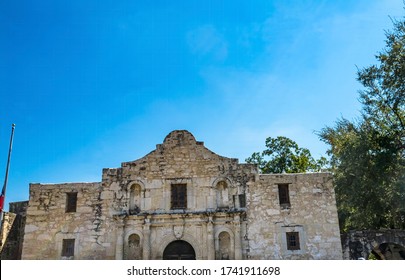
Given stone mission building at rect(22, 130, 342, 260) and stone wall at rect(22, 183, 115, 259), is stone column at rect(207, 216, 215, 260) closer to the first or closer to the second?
stone mission building at rect(22, 130, 342, 260)

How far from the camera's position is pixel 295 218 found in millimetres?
16375

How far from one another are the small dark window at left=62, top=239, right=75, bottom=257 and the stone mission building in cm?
4

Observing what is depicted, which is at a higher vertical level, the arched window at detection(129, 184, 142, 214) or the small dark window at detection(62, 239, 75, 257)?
the arched window at detection(129, 184, 142, 214)

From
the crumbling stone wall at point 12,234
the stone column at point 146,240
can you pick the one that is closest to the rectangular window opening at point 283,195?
the stone column at point 146,240

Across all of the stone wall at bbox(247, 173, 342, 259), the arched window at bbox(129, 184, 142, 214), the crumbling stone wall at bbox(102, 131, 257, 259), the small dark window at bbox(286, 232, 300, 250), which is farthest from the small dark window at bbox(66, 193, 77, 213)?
the small dark window at bbox(286, 232, 300, 250)

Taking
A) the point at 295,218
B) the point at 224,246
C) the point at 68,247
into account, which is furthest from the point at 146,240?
the point at 295,218

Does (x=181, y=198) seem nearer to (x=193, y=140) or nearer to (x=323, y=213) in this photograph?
(x=193, y=140)

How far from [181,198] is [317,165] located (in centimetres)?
1742

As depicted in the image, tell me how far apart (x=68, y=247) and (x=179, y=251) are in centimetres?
506

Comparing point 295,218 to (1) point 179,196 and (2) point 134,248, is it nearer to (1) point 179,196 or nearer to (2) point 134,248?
(1) point 179,196

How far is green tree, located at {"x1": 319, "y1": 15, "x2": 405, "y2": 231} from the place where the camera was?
15633 millimetres

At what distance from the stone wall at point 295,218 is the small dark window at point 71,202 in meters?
8.12

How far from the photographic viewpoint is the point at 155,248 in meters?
16.3
